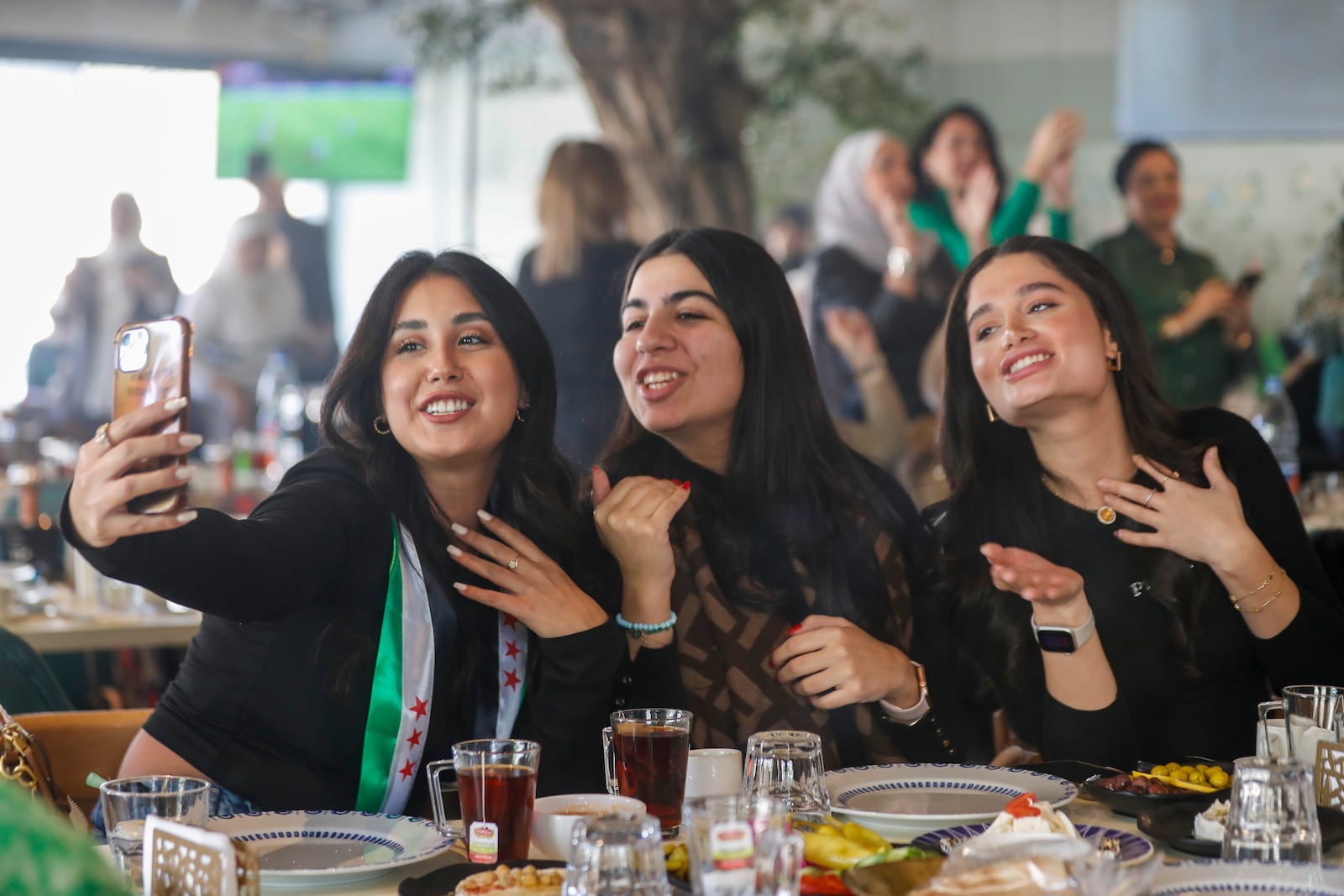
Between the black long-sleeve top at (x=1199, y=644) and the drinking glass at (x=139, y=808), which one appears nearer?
the drinking glass at (x=139, y=808)

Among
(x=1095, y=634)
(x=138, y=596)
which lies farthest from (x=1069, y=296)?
(x=138, y=596)

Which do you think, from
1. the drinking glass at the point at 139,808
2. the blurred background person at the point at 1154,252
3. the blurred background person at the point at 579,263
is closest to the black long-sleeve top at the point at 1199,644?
the drinking glass at the point at 139,808

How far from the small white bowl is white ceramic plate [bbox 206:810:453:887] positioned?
0.08m

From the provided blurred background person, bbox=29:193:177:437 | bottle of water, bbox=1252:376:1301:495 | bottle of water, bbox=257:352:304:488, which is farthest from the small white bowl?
blurred background person, bbox=29:193:177:437

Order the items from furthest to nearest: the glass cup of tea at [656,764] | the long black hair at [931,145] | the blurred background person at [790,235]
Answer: the blurred background person at [790,235], the long black hair at [931,145], the glass cup of tea at [656,764]

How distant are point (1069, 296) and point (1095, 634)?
0.59 metres

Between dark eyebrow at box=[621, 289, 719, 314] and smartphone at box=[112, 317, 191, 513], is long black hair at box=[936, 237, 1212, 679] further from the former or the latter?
smartphone at box=[112, 317, 191, 513]

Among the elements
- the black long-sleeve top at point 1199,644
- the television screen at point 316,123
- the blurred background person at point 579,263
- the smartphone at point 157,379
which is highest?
the television screen at point 316,123

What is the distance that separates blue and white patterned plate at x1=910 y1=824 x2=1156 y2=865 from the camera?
1.22m

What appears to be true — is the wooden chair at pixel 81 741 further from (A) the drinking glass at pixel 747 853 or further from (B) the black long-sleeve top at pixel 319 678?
(A) the drinking glass at pixel 747 853

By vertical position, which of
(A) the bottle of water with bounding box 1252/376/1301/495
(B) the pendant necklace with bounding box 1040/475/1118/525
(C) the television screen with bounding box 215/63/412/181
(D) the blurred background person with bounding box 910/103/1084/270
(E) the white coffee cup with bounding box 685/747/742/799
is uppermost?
(C) the television screen with bounding box 215/63/412/181

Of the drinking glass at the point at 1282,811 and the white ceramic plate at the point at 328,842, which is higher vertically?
the drinking glass at the point at 1282,811

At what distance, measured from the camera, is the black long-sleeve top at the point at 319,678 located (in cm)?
172

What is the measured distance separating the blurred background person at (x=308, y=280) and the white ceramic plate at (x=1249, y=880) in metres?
6.70
